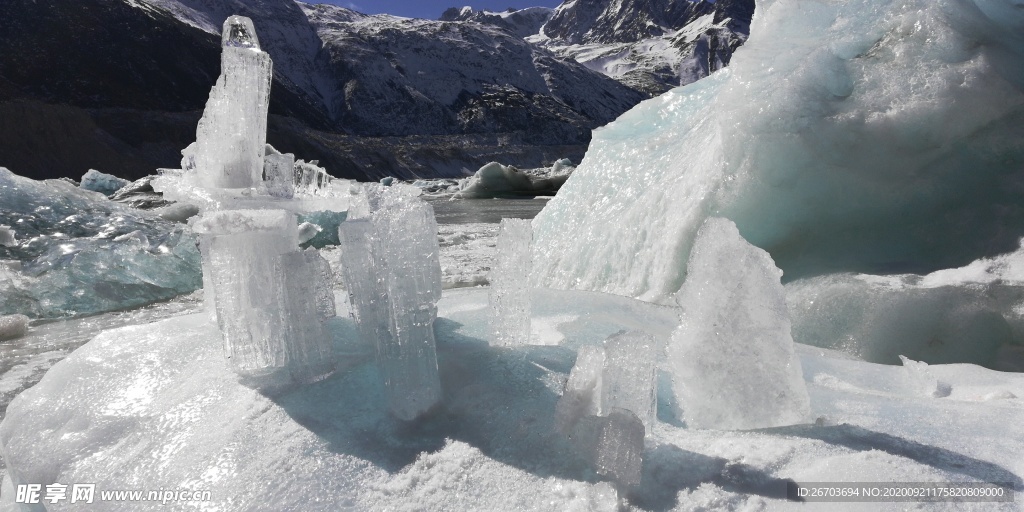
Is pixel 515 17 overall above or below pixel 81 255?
above

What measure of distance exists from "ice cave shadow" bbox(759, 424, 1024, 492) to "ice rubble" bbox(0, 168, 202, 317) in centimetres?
494

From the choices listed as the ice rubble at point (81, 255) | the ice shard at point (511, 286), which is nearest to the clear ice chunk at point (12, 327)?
the ice rubble at point (81, 255)

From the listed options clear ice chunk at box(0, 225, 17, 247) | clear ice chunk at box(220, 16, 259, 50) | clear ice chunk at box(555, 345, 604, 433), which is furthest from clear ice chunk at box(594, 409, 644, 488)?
clear ice chunk at box(0, 225, 17, 247)

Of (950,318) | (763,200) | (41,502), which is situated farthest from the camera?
(763,200)

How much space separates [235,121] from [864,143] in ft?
8.92

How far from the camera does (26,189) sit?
20.8 feet

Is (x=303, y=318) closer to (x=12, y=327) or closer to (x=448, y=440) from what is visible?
(x=448, y=440)

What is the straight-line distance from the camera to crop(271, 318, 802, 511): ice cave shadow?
1.37 metres

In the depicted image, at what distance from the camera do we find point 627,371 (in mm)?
1438

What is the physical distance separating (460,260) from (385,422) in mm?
4610

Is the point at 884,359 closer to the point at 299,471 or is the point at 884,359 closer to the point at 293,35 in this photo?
the point at 299,471

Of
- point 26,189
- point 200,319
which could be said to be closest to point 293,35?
point 26,189

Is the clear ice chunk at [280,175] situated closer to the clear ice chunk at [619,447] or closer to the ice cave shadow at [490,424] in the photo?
the ice cave shadow at [490,424]

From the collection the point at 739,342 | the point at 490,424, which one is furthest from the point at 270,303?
the point at 739,342
